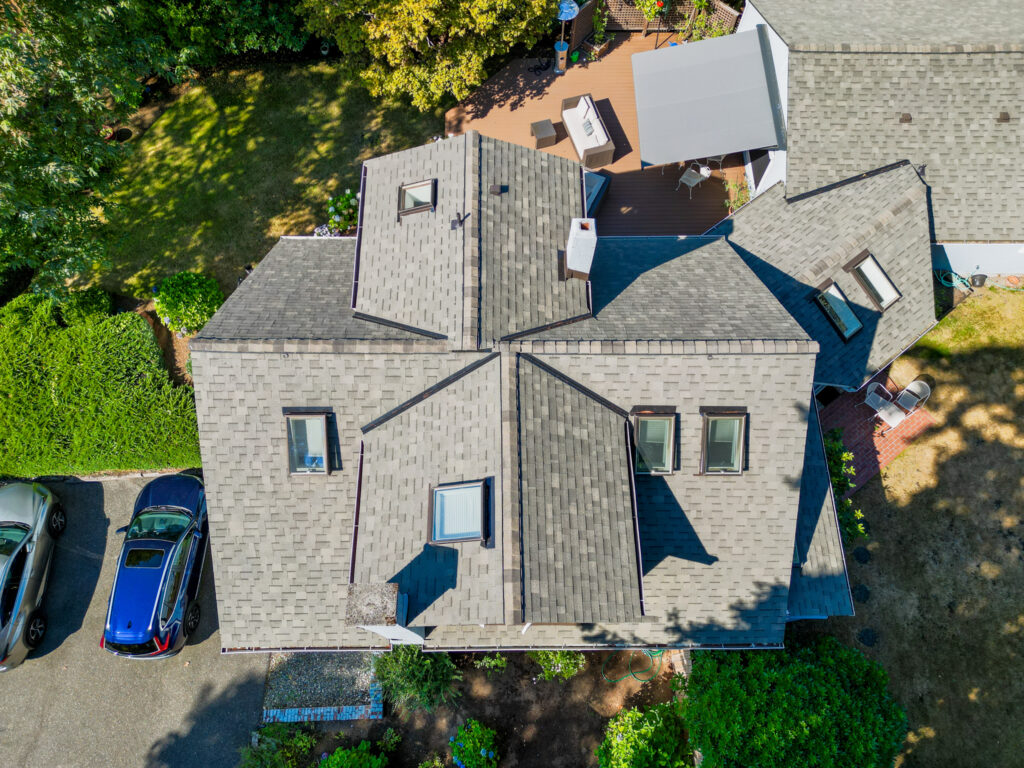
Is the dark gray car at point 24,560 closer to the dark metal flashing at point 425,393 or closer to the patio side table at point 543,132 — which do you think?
the dark metal flashing at point 425,393

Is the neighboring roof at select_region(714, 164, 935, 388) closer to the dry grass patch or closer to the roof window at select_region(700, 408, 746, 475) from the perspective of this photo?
the dry grass patch

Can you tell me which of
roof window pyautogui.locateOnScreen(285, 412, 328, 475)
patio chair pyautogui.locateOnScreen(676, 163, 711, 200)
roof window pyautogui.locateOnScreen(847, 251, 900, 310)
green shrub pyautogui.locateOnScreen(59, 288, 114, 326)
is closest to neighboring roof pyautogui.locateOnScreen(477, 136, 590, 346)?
roof window pyautogui.locateOnScreen(285, 412, 328, 475)

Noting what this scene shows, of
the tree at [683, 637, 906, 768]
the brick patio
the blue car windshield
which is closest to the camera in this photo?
the tree at [683, 637, 906, 768]

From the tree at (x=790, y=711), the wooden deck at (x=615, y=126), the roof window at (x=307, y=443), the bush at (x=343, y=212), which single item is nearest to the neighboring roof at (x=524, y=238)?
the roof window at (x=307, y=443)

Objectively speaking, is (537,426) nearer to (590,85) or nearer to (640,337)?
(640,337)

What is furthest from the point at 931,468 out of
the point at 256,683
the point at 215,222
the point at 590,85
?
the point at 215,222
